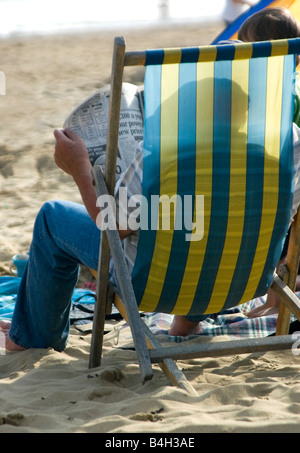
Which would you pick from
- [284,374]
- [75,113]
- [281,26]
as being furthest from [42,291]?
[281,26]

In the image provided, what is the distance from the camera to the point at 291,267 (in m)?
2.88

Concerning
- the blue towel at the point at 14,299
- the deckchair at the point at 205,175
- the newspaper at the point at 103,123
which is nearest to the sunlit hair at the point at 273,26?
the deckchair at the point at 205,175

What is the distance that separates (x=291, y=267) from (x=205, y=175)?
0.66m

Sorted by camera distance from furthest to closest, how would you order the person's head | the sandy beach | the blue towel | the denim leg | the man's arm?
the blue towel, the person's head, the denim leg, the man's arm, the sandy beach

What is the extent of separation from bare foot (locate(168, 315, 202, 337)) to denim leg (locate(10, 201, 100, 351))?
470 millimetres

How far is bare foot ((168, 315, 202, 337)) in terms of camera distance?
125 inches

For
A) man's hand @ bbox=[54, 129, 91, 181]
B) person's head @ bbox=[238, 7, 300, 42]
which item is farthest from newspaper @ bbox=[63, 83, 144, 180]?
person's head @ bbox=[238, 7, 300, 42]

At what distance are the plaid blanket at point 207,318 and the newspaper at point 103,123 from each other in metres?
0.90

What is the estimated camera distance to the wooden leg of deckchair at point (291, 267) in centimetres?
283

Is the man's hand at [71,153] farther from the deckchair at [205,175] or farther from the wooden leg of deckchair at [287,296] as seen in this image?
the wooden leg of deckchair at [287,296]

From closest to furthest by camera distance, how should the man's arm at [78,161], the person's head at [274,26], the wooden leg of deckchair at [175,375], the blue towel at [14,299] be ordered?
1. the wooden leg of deckchair at [175,375]
2. the man's arm at [78,161]
3. the person's head at [274,26]
4. the blue towel at [14,299]

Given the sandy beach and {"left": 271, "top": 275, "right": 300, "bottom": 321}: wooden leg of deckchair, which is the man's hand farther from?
{"left": 271, "top": 275, "right": 300, "bottom": 321}: wooden leg of deckchair

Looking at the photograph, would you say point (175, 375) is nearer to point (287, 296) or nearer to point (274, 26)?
point (287, 296)

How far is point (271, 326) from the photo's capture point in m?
3.25
